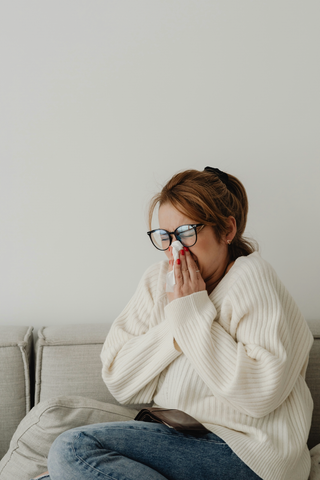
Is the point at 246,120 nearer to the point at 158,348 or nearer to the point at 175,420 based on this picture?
the point at 158,348

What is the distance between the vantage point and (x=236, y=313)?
119 centimetres

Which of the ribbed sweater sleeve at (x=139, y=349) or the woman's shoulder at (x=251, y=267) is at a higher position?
the woman's shoulder at (x=251, y=267)

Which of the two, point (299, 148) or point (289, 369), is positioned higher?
point (299, 148)

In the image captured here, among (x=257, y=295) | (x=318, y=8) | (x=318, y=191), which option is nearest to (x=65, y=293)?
(x=257, y=295)

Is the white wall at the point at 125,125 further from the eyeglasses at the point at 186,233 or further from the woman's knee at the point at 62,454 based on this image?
the woman's knee at the point at 62,454

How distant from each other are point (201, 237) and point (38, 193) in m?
0.80

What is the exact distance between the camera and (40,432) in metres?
1.26

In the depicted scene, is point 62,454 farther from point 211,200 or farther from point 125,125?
point 125,125

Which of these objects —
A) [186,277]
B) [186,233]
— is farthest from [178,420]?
[186,233]

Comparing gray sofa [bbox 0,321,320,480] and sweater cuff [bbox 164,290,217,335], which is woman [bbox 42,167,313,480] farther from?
gray sofa [bbox 0,321,320,480]

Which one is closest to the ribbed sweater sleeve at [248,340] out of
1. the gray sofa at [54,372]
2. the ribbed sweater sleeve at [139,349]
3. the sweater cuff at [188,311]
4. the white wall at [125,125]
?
the sweater cuff at [188,311]

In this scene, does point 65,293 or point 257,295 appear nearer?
point 257,295

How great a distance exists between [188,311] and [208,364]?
0.17 metres

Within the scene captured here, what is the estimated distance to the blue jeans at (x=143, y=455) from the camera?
0.98 meters
